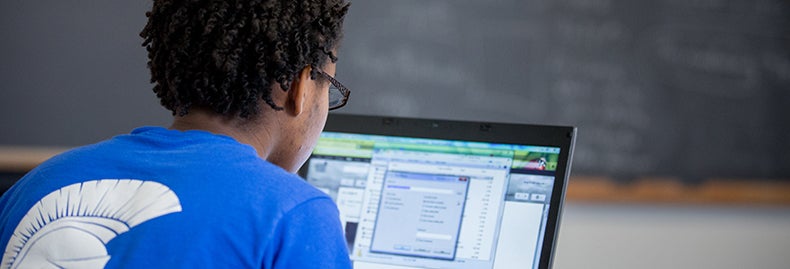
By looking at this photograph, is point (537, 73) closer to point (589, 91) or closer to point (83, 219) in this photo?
point (589, 91)

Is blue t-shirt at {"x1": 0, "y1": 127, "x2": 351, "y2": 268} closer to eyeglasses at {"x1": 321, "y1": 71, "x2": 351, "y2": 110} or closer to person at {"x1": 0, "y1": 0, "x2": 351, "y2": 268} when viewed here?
person at {"x1": 0, "y1": 0, "x2": 351, "y2": 268}

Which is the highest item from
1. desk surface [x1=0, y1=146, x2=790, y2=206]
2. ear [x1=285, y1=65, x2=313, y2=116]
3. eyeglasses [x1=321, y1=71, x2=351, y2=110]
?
desk surface [x1=0, y1=146, x2=790, y2=206]

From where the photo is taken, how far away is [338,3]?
3.31 ft

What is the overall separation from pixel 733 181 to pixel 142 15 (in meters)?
1.96

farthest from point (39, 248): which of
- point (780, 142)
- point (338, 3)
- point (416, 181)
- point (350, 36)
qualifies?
point (780, 142)

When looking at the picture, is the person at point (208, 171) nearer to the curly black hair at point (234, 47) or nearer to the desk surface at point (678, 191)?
the curly black hair at point (234, 47)

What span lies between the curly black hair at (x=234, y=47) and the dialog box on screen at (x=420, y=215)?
371mm

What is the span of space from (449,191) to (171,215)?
0.57 meters

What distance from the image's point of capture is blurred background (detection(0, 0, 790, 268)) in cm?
267

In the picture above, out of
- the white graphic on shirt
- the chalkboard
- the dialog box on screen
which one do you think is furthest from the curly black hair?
the chalkboard

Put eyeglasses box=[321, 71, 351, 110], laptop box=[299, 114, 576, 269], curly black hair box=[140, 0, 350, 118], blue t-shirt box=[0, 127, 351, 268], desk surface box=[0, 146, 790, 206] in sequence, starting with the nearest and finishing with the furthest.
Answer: blue t-shirt box=[0, 127, 351, 268], curly black hair box=[140, 0, 350, 118], eyeglasses box=[321, 71, 351, 110], laptop box=[299, 114, 576, 269], desk surface box=[0, 146, 790, 206]

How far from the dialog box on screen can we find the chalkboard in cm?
142

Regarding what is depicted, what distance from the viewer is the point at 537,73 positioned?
281 centimetres

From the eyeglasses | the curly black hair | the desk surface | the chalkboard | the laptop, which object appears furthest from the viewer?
the desk surface
